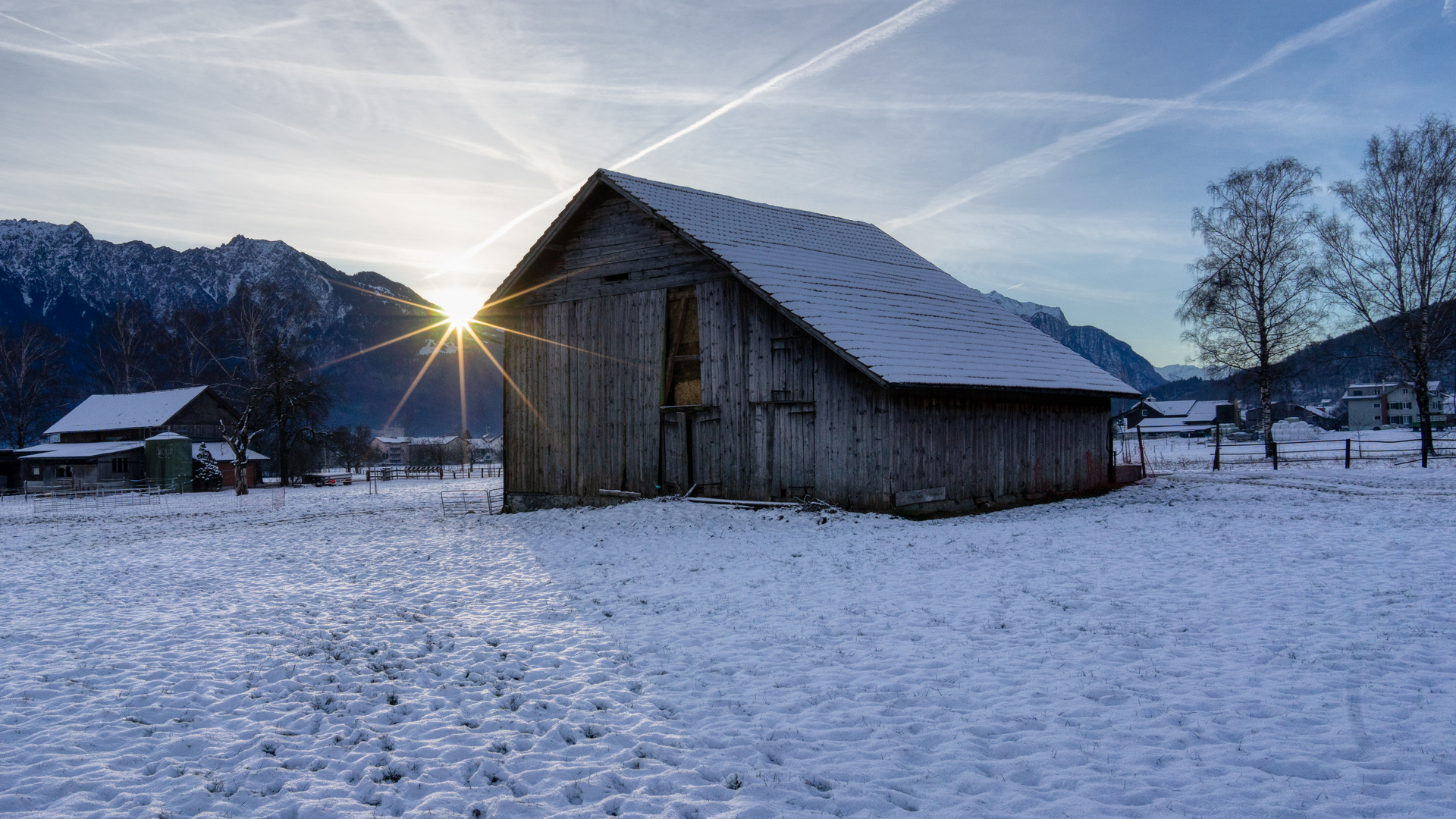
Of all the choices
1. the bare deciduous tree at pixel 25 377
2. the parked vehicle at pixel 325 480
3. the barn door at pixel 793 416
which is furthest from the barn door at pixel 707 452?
the bare deciduous tree at pixel 25 377

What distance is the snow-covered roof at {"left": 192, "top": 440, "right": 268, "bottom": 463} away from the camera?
49.7 meters

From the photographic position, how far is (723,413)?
61.4 feet

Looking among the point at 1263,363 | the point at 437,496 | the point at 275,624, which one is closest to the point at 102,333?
the point at 437,496

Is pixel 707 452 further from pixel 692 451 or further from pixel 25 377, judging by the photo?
pixel 25 377

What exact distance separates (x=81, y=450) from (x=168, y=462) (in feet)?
20.4

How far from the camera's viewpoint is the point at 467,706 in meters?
6.22

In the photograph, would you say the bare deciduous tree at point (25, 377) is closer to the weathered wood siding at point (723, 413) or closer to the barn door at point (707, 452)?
the weathered wood siding at point (723, 413)

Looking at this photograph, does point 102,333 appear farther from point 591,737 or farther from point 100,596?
point 591,737

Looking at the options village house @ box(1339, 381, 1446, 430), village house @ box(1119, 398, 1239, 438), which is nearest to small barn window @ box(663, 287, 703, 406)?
village house @ box(1119, 398, 1239, 438)

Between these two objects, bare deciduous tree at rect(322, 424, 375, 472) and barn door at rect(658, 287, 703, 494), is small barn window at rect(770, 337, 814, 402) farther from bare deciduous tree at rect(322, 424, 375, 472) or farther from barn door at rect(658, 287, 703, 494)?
bare deciduous tree at rect(322, 424, 375, 472)

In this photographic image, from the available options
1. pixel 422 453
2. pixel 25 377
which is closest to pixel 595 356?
pixel 25 377

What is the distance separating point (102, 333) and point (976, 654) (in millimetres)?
75315

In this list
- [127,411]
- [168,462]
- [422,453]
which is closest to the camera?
[168,462]

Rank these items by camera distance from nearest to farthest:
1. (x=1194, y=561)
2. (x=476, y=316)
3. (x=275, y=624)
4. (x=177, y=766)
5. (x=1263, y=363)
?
(x=177, y=766) < (x=275, y=624) < (x=1194, y=561) < (x=476, y=316) < (x=1263, y=363)
